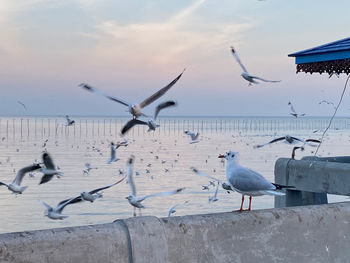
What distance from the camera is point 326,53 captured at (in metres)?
11.6

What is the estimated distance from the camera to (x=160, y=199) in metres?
30.8

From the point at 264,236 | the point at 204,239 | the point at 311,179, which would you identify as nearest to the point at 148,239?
the point at 204,239

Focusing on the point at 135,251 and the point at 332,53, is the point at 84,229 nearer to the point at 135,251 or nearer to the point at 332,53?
the point at 135,251

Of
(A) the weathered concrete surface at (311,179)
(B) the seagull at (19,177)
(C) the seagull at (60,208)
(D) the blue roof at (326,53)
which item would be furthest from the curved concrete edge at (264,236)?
(B) the seagull at (19,177)

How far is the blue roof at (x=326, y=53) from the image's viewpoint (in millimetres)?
11190

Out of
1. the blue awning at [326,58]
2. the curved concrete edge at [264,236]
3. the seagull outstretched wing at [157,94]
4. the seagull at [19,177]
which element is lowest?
the seagull at [19,177]

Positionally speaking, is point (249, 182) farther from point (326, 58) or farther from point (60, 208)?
point (326, 58)

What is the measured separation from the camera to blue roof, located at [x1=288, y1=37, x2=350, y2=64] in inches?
441

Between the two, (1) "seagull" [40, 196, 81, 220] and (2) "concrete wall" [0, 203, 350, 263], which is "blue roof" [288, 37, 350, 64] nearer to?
(2) "concrete wall" [0, 203, 350, 263]

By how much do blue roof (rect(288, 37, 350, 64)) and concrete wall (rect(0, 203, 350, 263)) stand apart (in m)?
5.08

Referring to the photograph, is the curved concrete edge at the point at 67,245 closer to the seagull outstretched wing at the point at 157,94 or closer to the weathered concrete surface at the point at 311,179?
the seagull outstretched wing at the point at 157,94

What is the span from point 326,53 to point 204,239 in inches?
279

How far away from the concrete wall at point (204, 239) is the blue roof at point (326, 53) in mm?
5079

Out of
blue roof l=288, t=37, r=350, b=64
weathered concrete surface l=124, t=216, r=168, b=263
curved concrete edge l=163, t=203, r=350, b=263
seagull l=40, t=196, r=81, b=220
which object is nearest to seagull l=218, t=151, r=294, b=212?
curved concrete edge l=163, t=203, r=350, b=263
